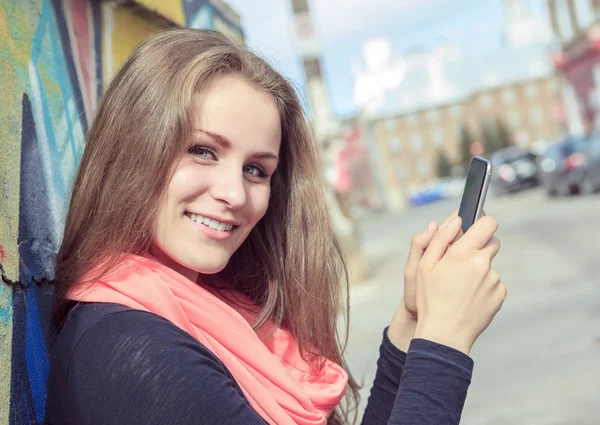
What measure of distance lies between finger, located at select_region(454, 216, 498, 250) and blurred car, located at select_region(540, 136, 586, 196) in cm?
1594

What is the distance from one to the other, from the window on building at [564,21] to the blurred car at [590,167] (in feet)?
67.5

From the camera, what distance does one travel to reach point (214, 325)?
143 cm

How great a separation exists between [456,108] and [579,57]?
54.2m

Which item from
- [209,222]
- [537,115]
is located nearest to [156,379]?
[209,222]

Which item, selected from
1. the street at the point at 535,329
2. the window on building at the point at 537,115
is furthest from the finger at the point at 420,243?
the window on building at the point at 537,115

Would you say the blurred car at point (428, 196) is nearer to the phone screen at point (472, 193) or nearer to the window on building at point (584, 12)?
the window on building at point (584, 12)

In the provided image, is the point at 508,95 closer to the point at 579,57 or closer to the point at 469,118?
the point at 469,118

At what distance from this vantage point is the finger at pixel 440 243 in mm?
1410

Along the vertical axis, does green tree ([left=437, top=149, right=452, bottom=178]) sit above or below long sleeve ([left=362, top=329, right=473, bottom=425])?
below

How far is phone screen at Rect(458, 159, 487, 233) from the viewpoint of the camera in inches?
59.1

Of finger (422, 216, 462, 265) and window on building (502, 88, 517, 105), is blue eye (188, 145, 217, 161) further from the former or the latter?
window on building (502, 88, 517, 105)

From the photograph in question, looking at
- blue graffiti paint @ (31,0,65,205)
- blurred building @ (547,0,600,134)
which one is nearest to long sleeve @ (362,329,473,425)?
blue graffiti paint @ (31,0,65,205)

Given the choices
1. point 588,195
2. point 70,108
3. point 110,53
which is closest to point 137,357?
point 70,108

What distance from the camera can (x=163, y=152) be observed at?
1.42m
